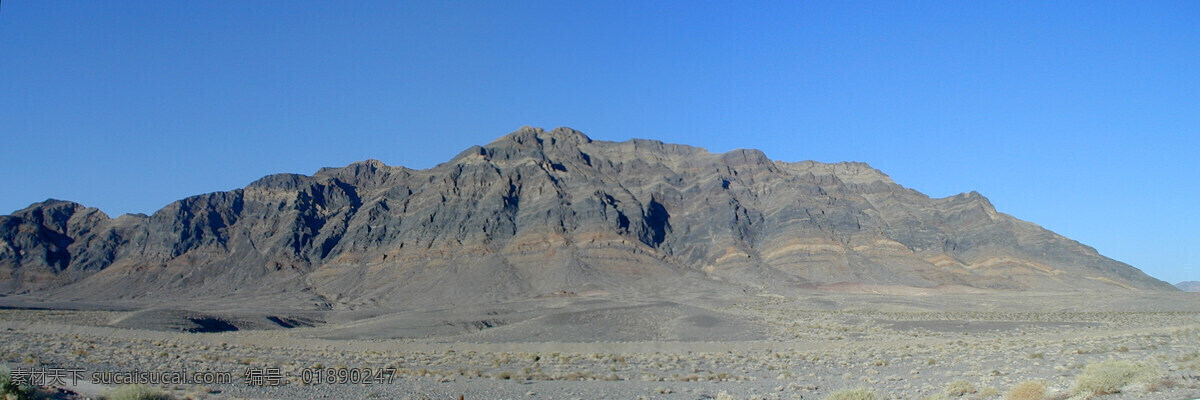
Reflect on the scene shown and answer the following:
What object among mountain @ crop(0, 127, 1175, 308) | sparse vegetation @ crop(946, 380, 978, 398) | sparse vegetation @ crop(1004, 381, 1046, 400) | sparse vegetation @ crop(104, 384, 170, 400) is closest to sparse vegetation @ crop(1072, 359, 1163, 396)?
sparse vegetation @ crop(1004, 381, 1046, 400)

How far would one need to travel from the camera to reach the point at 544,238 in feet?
425

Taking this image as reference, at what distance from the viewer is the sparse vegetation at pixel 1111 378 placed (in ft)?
57.0

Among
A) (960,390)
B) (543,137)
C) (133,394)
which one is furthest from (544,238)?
(133,394)

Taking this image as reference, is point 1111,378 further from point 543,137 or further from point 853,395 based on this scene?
point 543,137

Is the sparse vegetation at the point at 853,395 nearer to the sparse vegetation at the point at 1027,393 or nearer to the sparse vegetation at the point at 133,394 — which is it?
the sparse vegetation at the point at 1027,393

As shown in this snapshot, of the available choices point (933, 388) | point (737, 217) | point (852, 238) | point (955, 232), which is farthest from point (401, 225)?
point (933, 388)

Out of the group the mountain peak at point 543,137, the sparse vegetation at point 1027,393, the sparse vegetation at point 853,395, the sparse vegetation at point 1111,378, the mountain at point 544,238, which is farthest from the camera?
the mountain peak at point 543,137

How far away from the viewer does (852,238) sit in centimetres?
13438

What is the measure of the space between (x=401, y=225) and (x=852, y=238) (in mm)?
80847

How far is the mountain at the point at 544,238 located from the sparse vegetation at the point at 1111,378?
90252mm

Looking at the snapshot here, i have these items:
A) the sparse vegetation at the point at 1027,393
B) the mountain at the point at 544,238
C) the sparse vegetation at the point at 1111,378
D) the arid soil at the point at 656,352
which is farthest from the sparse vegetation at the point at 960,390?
the mountain at the point at 544,238

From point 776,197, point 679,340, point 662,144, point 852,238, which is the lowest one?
point 679,340

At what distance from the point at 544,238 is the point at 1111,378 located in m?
114

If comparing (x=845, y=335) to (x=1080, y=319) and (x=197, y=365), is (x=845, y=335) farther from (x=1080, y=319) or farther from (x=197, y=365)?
(x=197, y=365)
